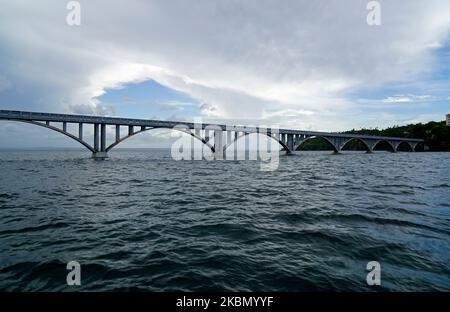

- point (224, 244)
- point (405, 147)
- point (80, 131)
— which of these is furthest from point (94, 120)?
point (405, 147)

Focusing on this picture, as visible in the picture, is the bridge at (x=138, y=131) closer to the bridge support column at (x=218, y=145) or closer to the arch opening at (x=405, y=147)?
the bridge support column at (x=218, y=145)

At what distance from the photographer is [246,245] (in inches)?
260

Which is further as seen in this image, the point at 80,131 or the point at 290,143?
the point at 290,143

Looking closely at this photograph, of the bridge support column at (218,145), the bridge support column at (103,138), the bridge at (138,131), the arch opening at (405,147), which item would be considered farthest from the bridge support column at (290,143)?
the arch opening at (405,147)

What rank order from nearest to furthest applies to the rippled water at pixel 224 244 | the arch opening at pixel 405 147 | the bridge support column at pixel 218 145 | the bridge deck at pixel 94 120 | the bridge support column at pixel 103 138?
the rippled water at pixel 224 244
the bridge deck at pixel 94 120
the bridge support column at pixel 103 138
the bridge support column at pixel 218 145
the arch opening at pixel 405 147

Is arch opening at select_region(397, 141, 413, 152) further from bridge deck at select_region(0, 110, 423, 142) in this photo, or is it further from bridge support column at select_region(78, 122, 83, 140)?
bridge support column at select_region(78, 122, 83, 140)

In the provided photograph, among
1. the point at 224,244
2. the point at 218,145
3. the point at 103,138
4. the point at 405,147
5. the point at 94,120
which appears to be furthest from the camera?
the point at 405,147

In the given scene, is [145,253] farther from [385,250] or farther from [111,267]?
[385,250]

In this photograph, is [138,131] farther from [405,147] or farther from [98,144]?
[405,147]

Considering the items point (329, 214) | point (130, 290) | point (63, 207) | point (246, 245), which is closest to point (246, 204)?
point (329, 214)

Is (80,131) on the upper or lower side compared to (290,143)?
upper
